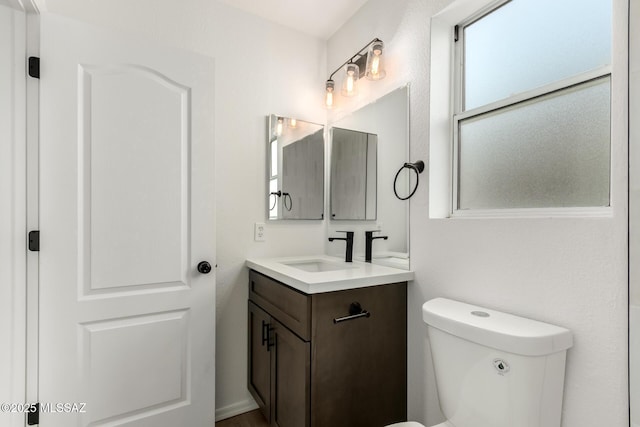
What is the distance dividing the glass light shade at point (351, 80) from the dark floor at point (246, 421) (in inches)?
78.2

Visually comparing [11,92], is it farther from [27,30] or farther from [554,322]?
[554,322]

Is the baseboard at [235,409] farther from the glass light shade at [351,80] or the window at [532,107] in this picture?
the glass light shade at [351,80]

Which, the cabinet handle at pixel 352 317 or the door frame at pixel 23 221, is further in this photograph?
the cabinet handle at pixel 352 317

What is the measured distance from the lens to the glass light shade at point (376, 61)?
1.62m

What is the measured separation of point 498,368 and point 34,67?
6.46ft

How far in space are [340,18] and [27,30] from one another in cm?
157

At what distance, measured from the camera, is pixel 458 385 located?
102cm

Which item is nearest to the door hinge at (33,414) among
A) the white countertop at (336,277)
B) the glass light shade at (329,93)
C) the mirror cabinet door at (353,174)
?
the white countertop at (336,277)

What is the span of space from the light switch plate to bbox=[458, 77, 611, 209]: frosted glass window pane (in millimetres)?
1149

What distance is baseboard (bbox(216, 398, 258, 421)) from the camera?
175 cm

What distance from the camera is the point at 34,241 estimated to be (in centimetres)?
119

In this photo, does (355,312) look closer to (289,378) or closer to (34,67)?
(289,378)

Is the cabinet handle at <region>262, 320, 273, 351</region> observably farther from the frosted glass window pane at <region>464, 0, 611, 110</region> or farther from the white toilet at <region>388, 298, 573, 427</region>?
the frosted glass window pane at <region>464, 0, 611, 110</region>

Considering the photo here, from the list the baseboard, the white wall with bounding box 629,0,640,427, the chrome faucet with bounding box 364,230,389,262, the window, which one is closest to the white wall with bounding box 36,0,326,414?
the baseboard
